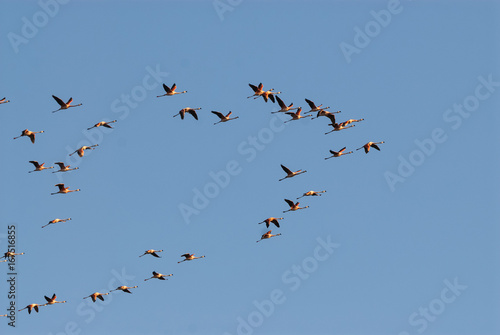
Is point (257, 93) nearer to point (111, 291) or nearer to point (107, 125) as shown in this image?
point (107, 125)

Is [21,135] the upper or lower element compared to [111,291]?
upper

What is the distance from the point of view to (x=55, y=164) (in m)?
105

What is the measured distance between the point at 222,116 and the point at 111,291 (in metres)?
15.6

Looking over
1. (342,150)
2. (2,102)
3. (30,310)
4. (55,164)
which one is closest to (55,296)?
(30,310)

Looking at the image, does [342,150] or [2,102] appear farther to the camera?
[342,150]

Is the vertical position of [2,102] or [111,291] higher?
[2,102]

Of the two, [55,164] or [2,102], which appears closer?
[2,102]

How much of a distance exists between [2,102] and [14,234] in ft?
34.3

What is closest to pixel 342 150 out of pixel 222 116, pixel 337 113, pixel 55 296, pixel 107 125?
pixel 337 113

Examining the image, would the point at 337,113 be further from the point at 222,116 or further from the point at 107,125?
the point at 107,125

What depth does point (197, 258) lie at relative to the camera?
107 m

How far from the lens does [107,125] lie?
4114 inches

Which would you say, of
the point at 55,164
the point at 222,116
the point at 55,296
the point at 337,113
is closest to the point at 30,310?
the point at 55,296

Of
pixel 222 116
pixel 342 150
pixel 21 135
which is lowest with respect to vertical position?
pixel 342 150
